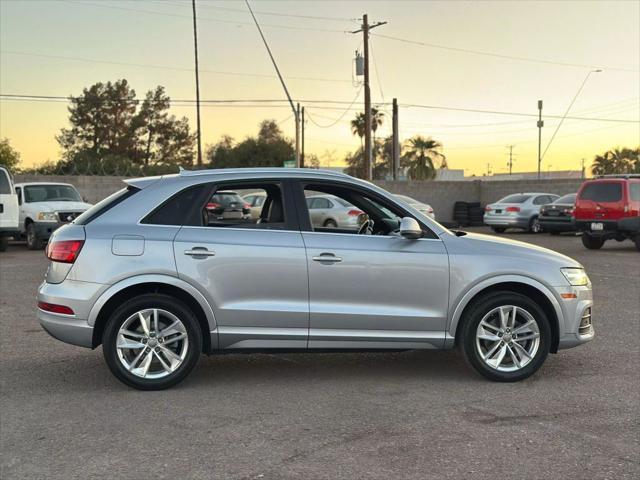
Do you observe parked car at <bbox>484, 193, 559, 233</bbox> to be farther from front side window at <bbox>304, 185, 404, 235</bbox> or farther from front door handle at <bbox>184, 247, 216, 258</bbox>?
front door handle at <bbox>184, 247, 216, 258</bbox>

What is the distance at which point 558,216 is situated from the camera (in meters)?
22.1

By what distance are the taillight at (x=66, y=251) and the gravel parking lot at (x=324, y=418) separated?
1.06 m

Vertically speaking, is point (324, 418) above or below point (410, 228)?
below

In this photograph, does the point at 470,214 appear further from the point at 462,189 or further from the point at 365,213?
the point at 365,213

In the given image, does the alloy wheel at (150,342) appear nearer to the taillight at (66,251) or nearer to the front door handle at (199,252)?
the front door handle at (199,252)

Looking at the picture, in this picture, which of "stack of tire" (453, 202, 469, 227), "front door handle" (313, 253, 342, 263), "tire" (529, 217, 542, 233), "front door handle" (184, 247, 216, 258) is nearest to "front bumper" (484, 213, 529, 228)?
"tire" (529, 217, 542, 233)

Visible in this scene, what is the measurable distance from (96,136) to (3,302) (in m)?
58.8

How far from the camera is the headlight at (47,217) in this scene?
17.5m

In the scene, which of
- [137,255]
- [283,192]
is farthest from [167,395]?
[283,192]

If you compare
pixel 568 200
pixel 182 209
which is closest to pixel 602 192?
pixel 568 200

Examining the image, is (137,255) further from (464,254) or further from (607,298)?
(607,298)

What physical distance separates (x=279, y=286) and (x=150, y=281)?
996 mm

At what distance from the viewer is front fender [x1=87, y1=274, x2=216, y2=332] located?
504 centimetres

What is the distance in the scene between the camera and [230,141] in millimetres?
76188
